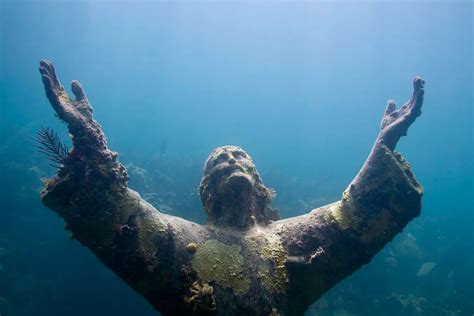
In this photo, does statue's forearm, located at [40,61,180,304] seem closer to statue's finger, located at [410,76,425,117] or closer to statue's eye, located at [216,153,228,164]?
statue's eye, located at [216,153,228,164]

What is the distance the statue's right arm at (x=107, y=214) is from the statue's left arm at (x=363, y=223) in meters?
1.59

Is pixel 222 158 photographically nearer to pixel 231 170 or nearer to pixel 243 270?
pixel 231 170

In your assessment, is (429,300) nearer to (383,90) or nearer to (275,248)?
(275,248)

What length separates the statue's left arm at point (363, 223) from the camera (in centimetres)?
384

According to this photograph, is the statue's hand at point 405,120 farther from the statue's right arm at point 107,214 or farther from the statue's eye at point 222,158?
the statue's right arm at point 107,214

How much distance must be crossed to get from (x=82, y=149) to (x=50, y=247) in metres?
16.7

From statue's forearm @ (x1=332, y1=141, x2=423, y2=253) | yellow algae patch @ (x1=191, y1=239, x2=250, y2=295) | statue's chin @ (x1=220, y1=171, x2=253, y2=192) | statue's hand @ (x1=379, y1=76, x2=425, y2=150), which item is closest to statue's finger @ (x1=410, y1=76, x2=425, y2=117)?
statue's hand @ (x1=379, y1=76, x2=425, y2=150)

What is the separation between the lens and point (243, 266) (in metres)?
3.69

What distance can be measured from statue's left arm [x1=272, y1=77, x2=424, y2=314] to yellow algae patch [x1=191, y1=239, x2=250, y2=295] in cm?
69

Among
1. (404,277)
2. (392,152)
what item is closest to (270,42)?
(404,277)

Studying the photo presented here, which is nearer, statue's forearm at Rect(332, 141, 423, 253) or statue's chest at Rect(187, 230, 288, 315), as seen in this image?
statue's chest at Rect(187, 230, 288, 315)

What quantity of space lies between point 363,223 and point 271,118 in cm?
12037

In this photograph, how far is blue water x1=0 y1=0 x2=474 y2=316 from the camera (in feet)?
54.9

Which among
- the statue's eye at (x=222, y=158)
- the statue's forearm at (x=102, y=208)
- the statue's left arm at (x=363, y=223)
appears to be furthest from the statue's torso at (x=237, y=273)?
the statue's eye at (x=222, y=158)
